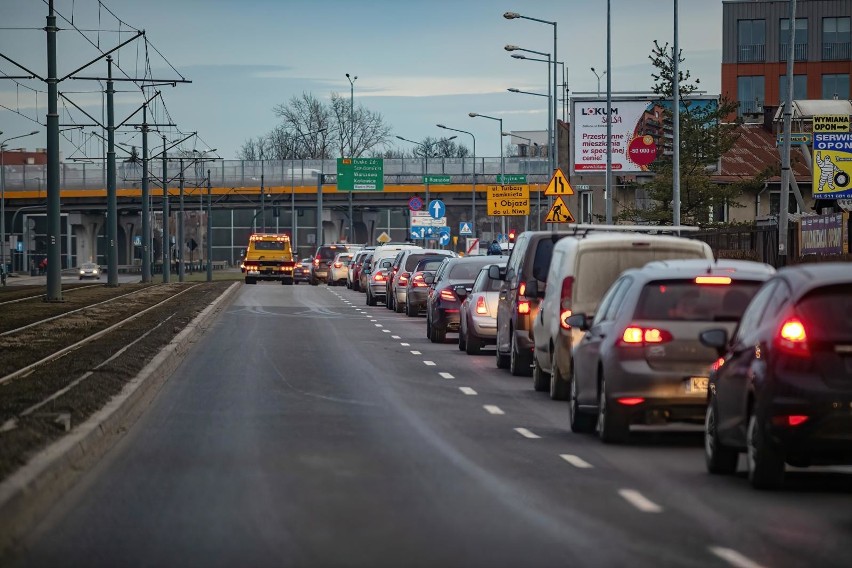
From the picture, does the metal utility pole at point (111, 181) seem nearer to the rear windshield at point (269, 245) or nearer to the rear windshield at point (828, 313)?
the rear windshield at point (269, 245)

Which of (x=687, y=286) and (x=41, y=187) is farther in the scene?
(x=41, y=187)

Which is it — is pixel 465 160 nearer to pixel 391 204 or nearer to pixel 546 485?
pixel 391 204

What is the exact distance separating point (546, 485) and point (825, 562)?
318 cm

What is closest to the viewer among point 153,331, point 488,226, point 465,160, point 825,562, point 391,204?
point 825,562

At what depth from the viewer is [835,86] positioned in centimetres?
9269

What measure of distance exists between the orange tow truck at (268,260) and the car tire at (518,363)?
2265 inches

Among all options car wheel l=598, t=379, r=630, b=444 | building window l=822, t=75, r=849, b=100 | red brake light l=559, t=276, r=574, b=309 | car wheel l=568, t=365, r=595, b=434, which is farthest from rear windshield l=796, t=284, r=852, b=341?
building window l=822, t=75, r=849, b=100

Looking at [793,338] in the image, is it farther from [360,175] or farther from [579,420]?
[360,175]

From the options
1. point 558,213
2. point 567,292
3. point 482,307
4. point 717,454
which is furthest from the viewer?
point 558,213

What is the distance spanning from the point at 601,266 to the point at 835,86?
7795 cm

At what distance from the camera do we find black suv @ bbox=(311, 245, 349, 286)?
8212 cm

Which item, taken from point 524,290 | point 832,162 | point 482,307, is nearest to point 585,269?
point 524,290

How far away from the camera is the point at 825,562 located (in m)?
8.49

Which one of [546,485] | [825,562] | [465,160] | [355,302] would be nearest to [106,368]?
[546,485]
